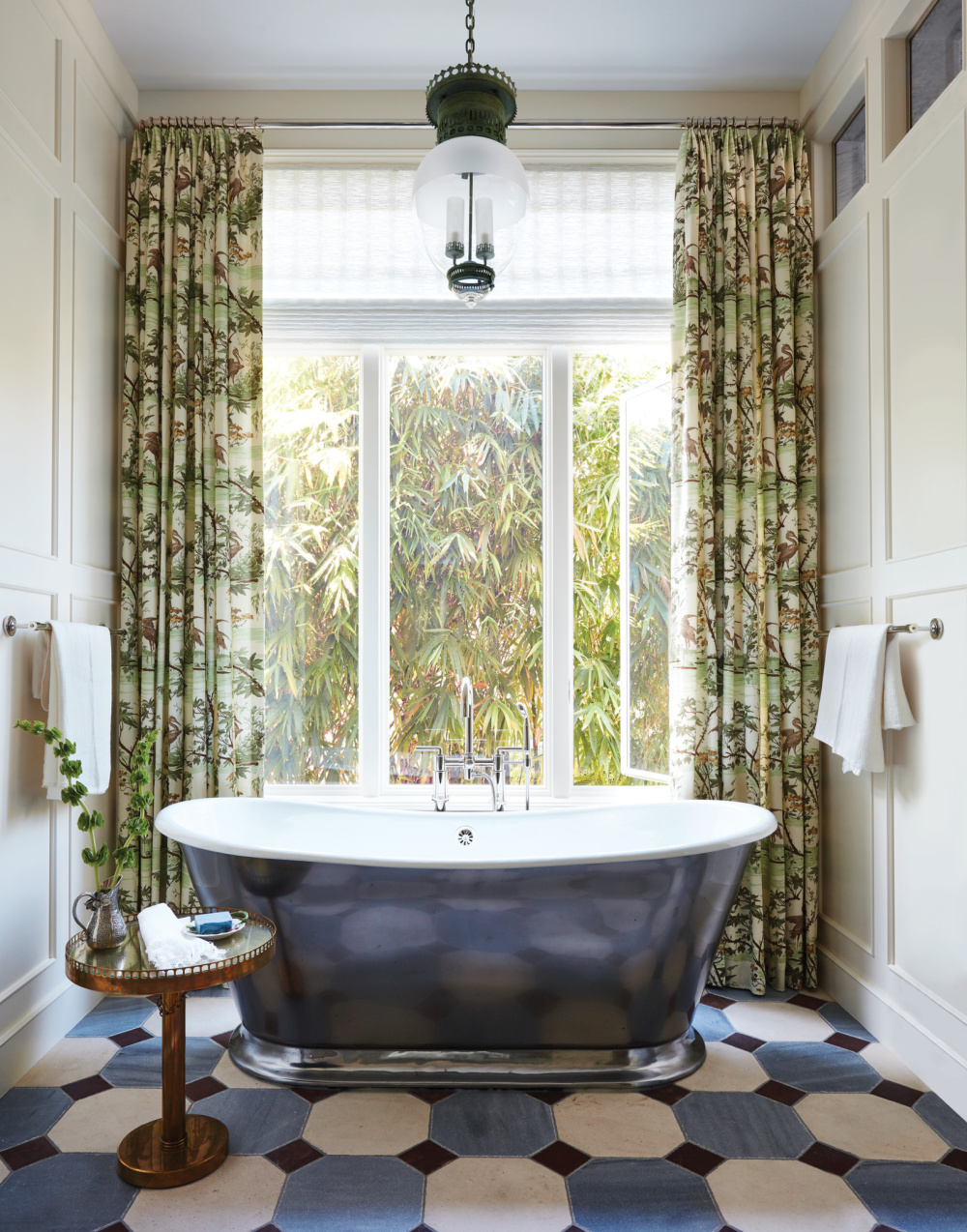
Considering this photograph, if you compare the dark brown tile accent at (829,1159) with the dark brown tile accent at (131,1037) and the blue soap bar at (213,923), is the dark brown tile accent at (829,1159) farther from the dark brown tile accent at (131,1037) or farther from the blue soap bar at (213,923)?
the dark brown tile accent at (131,1037)

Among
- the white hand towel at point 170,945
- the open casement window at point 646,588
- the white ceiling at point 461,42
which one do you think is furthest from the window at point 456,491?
the white hand towel at point 170,945

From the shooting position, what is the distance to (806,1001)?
279cm

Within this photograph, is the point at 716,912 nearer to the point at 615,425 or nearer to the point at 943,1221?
the point at 943,1221

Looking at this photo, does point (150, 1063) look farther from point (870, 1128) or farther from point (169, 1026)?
point (870, 1128)

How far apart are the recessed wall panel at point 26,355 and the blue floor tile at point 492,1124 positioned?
70.4 inches

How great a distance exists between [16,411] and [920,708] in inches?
99.0

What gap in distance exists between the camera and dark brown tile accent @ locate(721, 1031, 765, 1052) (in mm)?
2463

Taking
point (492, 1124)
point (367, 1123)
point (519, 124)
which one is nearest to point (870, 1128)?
point (492, 1124)

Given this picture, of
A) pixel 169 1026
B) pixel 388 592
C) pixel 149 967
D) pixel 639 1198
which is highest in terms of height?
pixel 388 592

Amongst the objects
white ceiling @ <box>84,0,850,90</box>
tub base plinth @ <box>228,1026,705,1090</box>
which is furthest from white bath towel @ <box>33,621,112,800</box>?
white ceiling @ <box>84,0,850,90</box>

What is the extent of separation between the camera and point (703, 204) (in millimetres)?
2992

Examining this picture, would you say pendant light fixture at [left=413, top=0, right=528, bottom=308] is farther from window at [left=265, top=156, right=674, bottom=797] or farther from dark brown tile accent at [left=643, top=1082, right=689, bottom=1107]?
dark brown tile accent at [left=643, top=1082, right=689, bottom=1107]

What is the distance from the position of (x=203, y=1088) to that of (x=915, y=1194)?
1.64 meters

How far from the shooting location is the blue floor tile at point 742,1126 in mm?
1979
